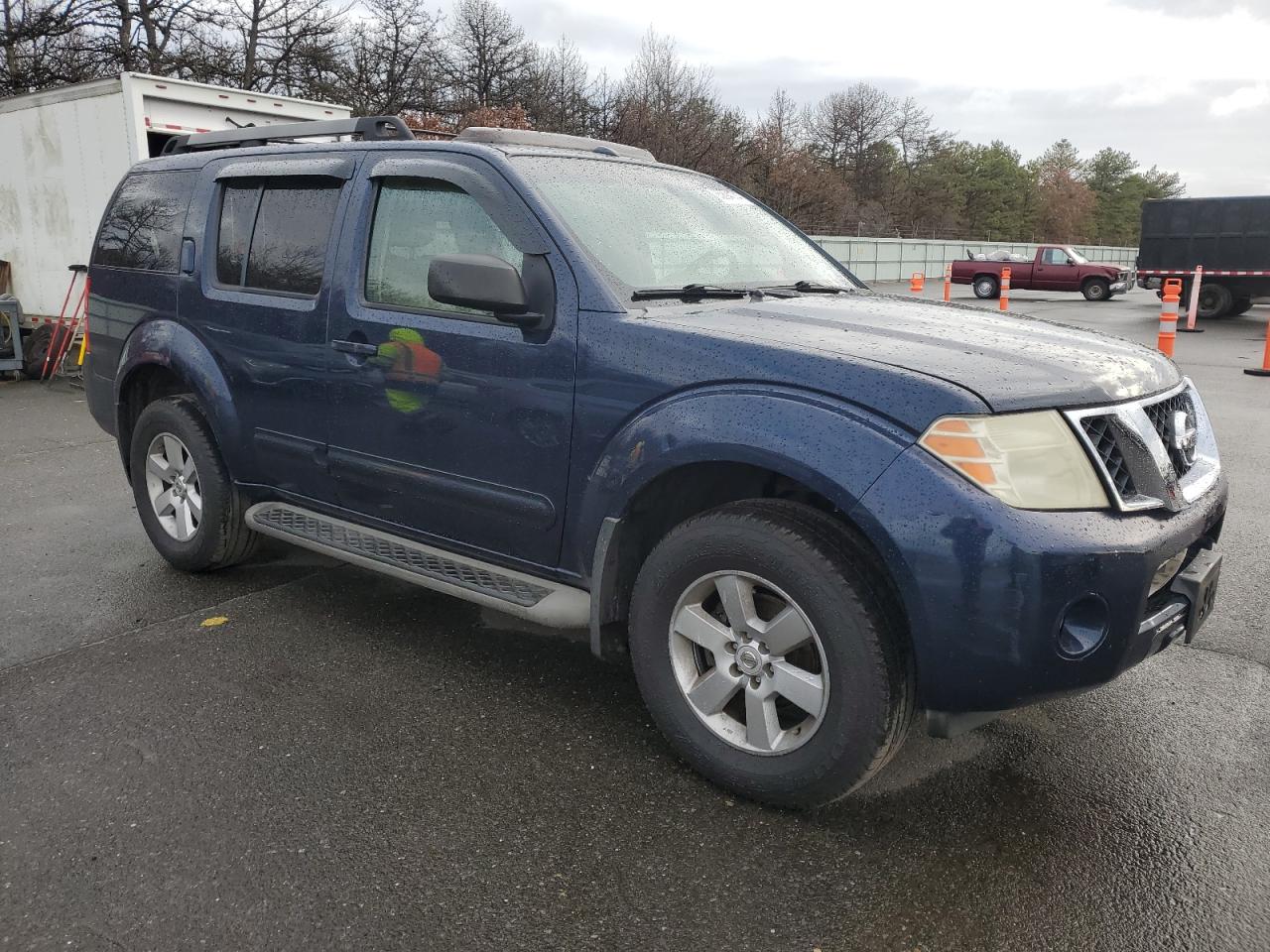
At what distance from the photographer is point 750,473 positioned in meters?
2.90

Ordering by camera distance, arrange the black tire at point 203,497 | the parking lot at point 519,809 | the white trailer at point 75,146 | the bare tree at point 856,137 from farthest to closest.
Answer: the bare tree at point 856,137
the white trailer at point 75,146
the black tire at point 203,497
the parking lot at point 519,809

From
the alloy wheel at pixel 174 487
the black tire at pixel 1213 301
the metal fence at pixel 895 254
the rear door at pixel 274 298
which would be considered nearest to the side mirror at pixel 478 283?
the rear door at pixel 274 298

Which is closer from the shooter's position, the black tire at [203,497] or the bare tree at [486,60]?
the black tire at [203,497]

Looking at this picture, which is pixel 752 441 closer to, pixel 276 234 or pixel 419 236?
pixel 419 236

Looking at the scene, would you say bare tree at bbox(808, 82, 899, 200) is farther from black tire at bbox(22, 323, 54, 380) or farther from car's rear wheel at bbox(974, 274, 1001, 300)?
black tire at bbox(22, 323, 54, 380)

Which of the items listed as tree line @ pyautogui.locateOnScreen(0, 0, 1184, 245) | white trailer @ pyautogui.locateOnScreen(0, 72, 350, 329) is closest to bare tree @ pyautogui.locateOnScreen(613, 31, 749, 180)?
tree line @ pyautogui.locateOnScreen(0, 0, 1184, 245)

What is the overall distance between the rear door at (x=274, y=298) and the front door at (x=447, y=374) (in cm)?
15

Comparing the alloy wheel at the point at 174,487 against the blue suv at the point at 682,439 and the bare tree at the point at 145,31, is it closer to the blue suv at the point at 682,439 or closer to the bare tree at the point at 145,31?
the blue suv at the point at 682,439

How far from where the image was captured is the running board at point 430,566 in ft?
10.4

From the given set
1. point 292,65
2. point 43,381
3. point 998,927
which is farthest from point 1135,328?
point 292,65

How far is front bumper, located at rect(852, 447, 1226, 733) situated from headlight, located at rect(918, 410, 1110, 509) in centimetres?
3

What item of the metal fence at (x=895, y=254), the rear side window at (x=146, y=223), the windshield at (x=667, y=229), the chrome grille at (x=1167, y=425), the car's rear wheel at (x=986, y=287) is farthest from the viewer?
the metal fence at (x=895, y=254)

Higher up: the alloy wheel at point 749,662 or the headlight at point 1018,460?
the headlight at point 1018,460

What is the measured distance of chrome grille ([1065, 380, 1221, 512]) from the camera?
8.27ft
